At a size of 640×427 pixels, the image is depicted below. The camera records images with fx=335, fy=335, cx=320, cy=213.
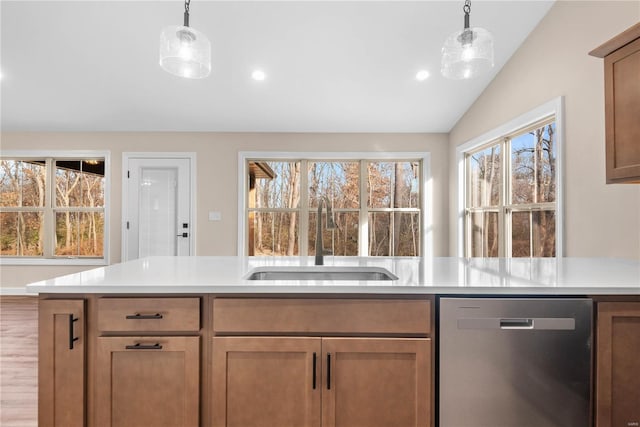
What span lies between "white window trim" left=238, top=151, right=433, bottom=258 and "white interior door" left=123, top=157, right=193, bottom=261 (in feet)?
2.39

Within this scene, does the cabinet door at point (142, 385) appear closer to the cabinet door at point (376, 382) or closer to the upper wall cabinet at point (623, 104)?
the cabinet door at point (376, 382)

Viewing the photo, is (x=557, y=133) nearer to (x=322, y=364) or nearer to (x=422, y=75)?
(x=422, y=75)

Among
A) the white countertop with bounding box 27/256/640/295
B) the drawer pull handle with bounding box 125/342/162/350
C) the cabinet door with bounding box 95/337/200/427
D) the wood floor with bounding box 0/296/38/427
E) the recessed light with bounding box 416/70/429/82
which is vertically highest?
the recessed light with bounding box 416/70/429/82

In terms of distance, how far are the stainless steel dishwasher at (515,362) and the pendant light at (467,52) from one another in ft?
4.09

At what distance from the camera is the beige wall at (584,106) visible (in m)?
2.07

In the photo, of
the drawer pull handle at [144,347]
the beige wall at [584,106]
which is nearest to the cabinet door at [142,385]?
the drawer pull handle at [144,347]

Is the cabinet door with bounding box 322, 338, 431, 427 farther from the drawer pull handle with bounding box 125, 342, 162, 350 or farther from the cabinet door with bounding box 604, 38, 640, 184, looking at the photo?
the cabinet door with bounding box 604, 38, 640, 184

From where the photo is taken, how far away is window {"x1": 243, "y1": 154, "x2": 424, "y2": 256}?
479 centimetres

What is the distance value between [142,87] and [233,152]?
132 centimetres

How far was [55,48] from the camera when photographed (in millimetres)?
3285

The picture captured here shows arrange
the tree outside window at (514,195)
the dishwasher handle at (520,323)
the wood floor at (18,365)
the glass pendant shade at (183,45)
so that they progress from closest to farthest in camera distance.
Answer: the dishwasher handle at (520,323), the glass pendant shade at (183,45), the wood floor at (18,365), the tree outside window at (514,195)

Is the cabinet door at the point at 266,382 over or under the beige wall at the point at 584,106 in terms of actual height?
under

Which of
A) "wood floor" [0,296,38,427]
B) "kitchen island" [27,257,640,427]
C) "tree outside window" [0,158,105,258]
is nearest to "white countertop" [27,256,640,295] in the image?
"kitchen island" [27,257,640,427]

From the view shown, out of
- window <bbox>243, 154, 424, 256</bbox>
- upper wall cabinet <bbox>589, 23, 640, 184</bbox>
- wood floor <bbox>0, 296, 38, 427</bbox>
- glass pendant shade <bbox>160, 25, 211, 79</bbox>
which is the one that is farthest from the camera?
window <bbox>243, 154, 424, 256</bbox>
